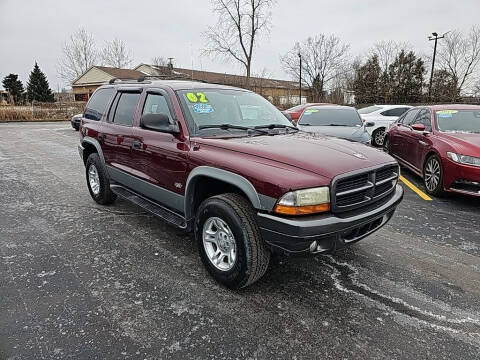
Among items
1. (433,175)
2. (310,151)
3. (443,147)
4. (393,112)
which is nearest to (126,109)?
(310,151)

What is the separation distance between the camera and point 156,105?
3822 mm

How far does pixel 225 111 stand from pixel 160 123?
76 centimetres

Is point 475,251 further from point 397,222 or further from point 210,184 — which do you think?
point 210,184

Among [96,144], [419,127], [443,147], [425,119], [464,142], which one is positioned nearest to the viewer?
[96,144]

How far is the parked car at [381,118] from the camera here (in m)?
11.9

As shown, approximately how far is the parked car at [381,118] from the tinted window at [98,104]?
9.20 metres

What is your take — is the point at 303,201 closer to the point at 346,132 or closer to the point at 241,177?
the point at 241,177

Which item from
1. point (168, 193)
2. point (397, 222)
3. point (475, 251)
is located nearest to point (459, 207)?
point (397, 222)

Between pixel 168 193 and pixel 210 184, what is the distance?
1.89 feet

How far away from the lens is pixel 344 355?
2197mm

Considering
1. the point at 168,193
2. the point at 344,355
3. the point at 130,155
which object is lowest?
the point at 344,355

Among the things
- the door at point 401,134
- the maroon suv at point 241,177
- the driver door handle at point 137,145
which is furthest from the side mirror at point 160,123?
the door at point 401,134

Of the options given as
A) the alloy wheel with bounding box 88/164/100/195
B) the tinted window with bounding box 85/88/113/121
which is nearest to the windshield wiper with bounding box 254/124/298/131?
the tinted window with bounding box 85/88/113/121

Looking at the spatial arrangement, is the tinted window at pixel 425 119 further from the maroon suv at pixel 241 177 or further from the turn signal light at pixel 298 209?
the turn signal light at pixel 298 209
